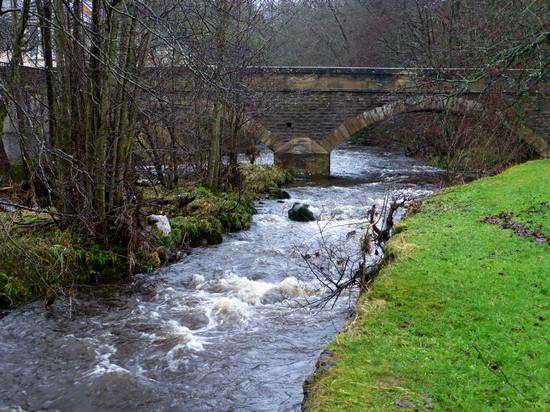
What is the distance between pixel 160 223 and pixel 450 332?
20.3 ft

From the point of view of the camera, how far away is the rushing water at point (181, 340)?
17.6ft

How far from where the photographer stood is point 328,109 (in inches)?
874

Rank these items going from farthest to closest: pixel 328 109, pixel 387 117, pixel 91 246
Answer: pixel 387 117
pixel 328 109
pixel 91 246

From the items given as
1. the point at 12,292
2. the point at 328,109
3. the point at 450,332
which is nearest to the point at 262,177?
the point at 328,109

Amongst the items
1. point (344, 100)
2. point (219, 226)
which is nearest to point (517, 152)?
point (344, 100)

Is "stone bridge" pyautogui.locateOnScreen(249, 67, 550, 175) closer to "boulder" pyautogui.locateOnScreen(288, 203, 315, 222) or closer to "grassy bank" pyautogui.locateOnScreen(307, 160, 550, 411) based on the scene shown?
"boulder" pyautogui.locateOnScreen(288, 203, 315, 222)

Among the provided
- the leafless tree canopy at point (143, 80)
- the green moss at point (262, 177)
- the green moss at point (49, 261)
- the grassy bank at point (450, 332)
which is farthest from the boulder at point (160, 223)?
the green moss at point (262, 177)

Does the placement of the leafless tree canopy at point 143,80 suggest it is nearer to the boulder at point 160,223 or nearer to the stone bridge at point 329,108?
the boulder at point 160,223

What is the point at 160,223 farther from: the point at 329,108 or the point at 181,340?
the point at 329,108

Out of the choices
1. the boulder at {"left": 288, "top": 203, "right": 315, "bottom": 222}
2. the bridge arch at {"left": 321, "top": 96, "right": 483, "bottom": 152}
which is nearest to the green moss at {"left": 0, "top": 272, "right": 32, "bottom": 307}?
the boulder at {"left": 288, "top": 203, "right": 315, "bottom": 222}

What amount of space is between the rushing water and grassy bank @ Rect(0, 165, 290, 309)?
29cm

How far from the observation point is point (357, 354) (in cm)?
464

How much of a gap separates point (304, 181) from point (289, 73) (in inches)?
160

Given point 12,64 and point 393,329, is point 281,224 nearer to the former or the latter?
point 12,64
